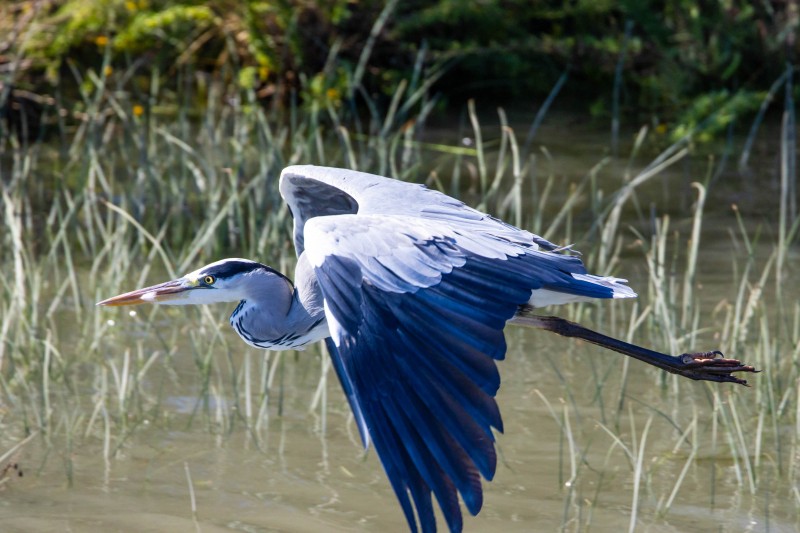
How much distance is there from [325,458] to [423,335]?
5.21ft

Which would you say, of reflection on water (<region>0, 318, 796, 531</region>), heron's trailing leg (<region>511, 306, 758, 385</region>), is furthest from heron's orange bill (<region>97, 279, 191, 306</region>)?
heron's trailing leg (<region>511, 306, 758, 385</region>)

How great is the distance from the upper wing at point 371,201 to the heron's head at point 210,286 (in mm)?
326

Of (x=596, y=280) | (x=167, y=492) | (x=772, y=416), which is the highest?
(x=596, y=280)

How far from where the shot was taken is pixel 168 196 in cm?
694

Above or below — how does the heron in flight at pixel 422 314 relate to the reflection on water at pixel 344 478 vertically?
above

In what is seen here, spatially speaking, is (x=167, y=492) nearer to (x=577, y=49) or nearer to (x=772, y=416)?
(x=772, y=416)

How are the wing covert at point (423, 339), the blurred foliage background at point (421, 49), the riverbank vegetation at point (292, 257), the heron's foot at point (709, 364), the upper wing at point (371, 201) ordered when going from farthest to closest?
the blurred foliage background at point (421, 49)
the riverbank vegetation at point (292, 257)
the heron's foot at point (709, 364)
the upper wing at point (371, 201)
the wing covert at point (423, 339)

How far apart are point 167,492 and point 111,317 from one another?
5.36 feet

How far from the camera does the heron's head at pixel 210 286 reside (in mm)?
4246

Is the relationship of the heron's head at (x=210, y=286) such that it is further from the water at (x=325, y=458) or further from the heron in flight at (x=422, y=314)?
the water at (x=325, y=458)

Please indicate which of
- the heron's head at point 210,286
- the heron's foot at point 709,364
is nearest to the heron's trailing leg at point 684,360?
the heron's foot at point 709,364

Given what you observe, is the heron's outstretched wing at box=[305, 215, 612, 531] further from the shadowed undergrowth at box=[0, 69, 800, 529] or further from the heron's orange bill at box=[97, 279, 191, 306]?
the heron's orange bill at box=[97, 279, 191, 306]

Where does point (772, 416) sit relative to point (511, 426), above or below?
above

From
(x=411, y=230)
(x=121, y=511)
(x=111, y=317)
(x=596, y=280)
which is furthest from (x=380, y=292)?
(x=111, y=317)
